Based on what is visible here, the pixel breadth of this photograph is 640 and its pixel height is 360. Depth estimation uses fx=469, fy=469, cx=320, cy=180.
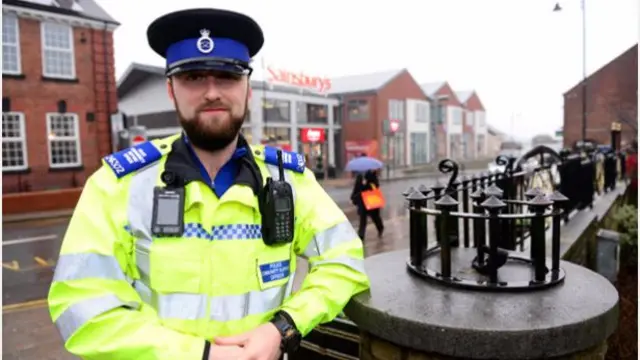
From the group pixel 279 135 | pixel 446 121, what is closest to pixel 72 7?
pixel 279 135

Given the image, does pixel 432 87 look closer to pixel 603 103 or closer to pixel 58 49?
pixel 603 103

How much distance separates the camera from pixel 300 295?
1974 millimetres

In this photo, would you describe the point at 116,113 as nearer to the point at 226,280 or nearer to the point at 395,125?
the point at 226,280

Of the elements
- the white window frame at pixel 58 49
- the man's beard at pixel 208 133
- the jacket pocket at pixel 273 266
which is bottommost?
the jacket pocket at pixel 273 266

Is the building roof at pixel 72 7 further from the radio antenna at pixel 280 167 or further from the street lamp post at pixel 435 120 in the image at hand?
the street lamp post at pixel 435 120

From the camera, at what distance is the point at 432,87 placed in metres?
52.0

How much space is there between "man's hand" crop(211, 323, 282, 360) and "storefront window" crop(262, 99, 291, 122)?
31.4 meters

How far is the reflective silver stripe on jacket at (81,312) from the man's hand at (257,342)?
394mm

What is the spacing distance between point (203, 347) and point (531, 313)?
161 cm

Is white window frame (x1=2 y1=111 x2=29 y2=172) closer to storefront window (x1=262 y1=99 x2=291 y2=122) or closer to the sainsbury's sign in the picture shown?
storefront window (x1=262 y1=99 x2=291 y2=122)

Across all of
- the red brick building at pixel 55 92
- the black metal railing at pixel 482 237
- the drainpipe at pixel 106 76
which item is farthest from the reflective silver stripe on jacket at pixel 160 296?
the drainpipe at pixel 106 76

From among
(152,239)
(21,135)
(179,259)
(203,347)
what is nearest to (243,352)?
(203,347)

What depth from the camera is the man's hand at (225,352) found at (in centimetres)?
166

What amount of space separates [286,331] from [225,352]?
26cm
